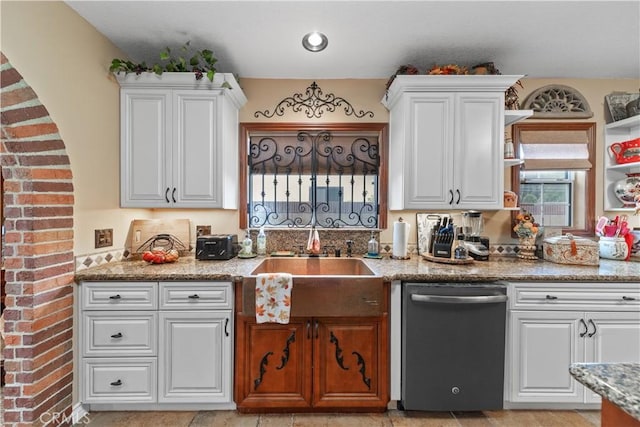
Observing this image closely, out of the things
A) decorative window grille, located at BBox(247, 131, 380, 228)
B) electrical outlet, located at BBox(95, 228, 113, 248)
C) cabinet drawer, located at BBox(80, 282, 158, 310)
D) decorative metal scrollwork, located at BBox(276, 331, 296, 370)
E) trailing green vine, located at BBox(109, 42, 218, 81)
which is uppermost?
trailing green vine, located at BBox(109, 42, 218, 81)

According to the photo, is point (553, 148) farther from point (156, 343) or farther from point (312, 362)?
point (156, 343)

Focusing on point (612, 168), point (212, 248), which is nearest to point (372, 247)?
point (212, 248)

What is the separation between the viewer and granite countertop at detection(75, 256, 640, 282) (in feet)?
6.41

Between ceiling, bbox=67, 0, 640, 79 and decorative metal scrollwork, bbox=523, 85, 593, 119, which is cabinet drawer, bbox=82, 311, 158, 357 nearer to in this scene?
ceiling, bbox=67, 0, 640, 79

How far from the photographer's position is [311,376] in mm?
1974

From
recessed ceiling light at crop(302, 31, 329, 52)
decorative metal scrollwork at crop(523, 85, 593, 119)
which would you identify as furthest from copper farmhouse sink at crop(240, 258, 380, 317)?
decorative metal scrollwork at crop(523, 85, 593, 119)

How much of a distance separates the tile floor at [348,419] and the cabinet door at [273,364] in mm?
87

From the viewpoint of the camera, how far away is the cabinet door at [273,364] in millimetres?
1964

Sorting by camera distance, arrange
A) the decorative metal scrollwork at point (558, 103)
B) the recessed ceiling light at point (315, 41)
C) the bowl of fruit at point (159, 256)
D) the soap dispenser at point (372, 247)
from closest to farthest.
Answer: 1. the recessed ceiling light at point (315, 41)
2. the bowl of fruit at point (159, 256)
3. the soap dispenser at point (372, 247)
4. the decorative metal scrollwork at point (558, 103)

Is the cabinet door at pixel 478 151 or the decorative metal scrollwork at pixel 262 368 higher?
the cabinet door at pixel 478 151

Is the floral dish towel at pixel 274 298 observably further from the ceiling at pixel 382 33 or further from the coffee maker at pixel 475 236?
the ceiling at pixel 382 33

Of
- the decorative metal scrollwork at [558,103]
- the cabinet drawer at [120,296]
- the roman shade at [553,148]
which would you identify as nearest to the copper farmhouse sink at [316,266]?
the cabinet drawer at [120,296]

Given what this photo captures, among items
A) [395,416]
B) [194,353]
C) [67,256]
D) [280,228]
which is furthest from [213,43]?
[395,416]

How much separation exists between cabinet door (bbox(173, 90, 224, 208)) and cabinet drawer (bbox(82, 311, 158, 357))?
0.84 metres
